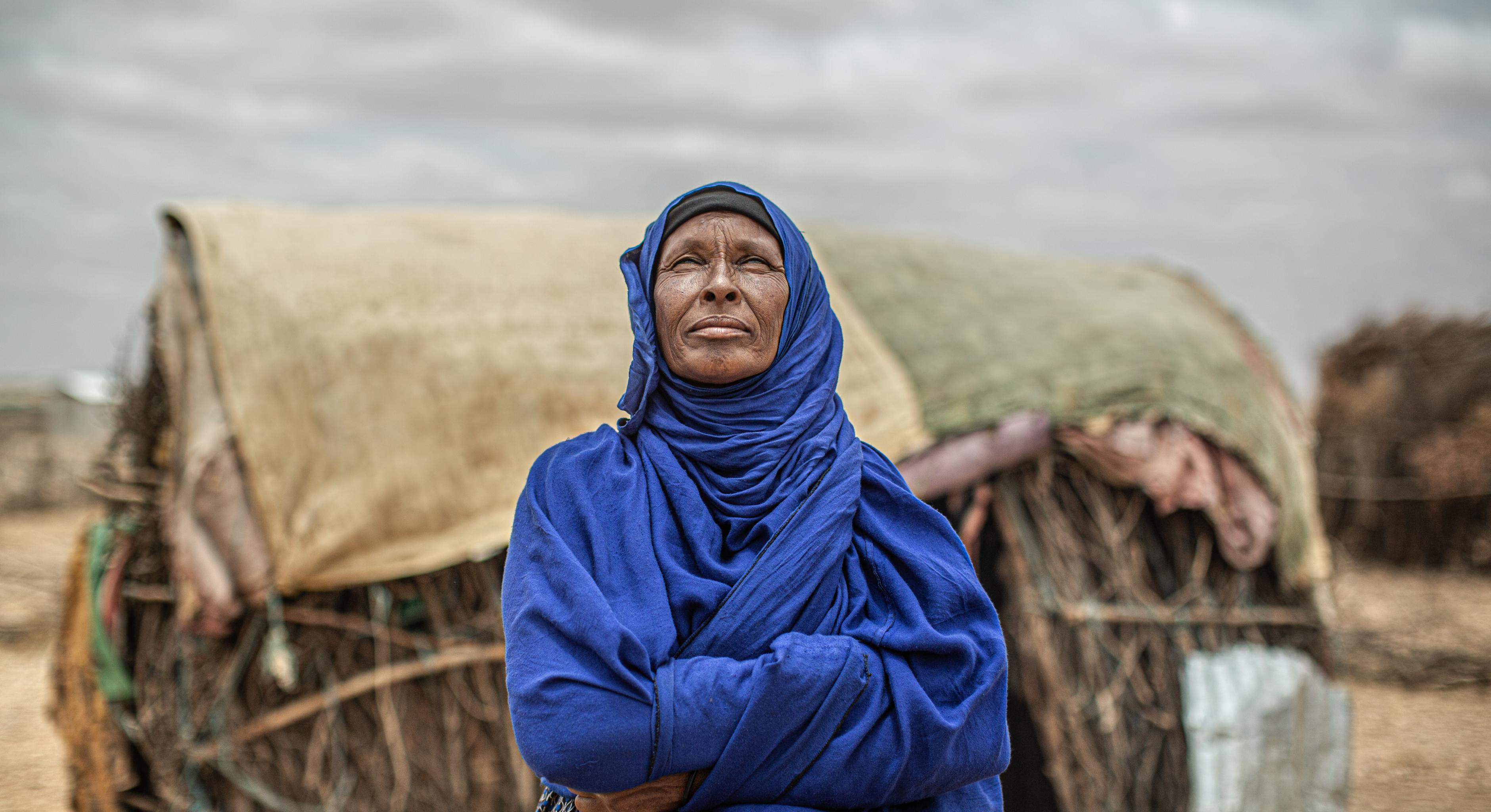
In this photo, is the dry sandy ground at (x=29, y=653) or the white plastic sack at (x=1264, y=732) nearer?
the white plastic sack at (x=1264, y=732)

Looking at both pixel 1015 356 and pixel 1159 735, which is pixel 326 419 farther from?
pixel 1159 735

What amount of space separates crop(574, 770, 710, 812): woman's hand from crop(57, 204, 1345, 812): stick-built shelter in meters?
2.03

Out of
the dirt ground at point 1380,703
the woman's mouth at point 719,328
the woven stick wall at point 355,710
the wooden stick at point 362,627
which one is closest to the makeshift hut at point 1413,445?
the dirt ground at point 1380,703

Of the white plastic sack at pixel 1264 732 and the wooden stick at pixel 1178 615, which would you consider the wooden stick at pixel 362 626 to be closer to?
the wooden stick at pixel 1178 615

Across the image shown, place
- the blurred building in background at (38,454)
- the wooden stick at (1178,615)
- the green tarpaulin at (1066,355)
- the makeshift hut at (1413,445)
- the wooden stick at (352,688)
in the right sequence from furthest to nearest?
the blurred building in background at (38,454) < the makeshift hut at (1413,445) < the wooden stick at (1178,615) < the green tarpaulin at (1066,355) < the wooden stick at (352,688)

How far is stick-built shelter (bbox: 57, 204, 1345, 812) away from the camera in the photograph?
3396 mm

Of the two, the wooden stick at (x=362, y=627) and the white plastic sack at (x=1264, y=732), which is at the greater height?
the wooden stick at (x=362, y=627)

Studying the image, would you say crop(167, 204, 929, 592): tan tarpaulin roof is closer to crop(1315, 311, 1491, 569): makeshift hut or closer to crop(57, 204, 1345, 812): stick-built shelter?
→ crop(57, 204, 1345, 812): stick-built shelter

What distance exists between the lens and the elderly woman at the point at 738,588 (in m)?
1.26

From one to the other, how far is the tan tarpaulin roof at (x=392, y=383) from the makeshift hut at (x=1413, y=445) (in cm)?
940

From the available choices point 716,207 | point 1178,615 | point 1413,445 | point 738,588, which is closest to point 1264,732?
point 1178,615

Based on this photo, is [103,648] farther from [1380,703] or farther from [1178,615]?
[1380,703]

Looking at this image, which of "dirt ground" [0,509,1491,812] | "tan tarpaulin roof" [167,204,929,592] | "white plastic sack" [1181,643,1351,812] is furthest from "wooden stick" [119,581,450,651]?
"white plastic sack" [1181,643,1351,812]

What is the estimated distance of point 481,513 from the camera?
3.37 metres
